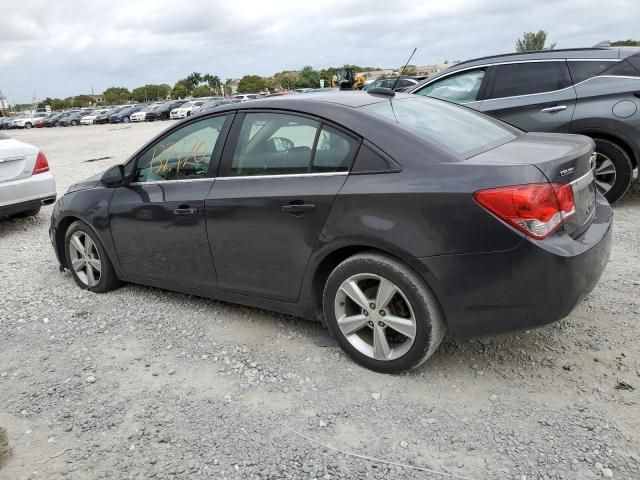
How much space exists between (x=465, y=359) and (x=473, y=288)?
0.72 m

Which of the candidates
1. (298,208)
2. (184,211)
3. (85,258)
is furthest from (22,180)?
(298,208)

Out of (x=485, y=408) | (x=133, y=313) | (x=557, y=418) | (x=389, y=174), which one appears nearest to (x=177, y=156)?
(x=133, y=313)

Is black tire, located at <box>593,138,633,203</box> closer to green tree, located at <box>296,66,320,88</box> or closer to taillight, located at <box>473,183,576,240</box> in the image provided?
taillight, located at <box>473,183,576,240</box>

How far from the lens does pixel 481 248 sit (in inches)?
104

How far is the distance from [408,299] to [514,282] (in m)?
0.54

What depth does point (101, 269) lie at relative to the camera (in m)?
4.58

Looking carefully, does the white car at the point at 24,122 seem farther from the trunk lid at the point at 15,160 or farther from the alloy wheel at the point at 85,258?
the alloy wheel at the point at 85,258

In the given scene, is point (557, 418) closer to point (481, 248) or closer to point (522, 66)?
point (481, 248)

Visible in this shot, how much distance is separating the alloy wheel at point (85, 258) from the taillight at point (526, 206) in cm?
336

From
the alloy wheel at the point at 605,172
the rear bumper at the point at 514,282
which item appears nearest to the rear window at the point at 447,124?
the rear bumper at the point at 514,282

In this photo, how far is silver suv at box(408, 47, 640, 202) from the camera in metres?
5.89

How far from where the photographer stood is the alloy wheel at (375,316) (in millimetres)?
2955

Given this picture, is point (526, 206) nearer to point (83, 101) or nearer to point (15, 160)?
point (15, 160)

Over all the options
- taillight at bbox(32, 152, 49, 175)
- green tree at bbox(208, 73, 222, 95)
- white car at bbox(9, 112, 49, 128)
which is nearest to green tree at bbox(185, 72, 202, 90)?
green tree at bbox(208, 73, 222, 95)
